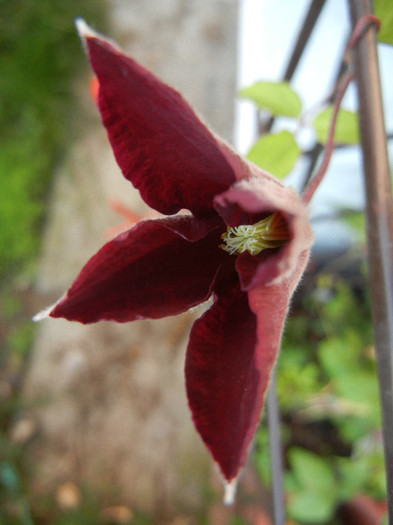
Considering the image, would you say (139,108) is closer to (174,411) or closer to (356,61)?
(356,61)

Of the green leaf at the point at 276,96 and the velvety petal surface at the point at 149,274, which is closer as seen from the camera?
the velvety petal surface at the point at 149,274

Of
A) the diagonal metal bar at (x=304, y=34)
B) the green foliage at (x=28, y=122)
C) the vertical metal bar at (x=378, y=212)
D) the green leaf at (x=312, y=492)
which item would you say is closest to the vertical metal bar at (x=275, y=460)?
the vertical metal bar at (x=378, y=212)

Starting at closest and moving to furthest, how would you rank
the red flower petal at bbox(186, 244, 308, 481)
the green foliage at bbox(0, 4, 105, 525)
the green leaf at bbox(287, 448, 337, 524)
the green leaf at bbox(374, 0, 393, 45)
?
the red flower petal at bbox(186, 244, 308, 481), the green leaf at bbox(374, 0, 393, 45), the green leaf at bbox(287, 448, 337, 524), the green foliage at bbox(0, 4, 105, 525)

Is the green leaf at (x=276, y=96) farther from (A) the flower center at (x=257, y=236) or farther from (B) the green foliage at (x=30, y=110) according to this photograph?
(B) the green foliage at (x=30, y=110)

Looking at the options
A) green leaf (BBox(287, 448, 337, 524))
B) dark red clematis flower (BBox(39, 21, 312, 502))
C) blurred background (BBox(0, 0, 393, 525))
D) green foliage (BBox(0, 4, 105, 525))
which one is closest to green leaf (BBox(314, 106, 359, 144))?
dark red clematis flower (BBox(39, 21, 312, 502))

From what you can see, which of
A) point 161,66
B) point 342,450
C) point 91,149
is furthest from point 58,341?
point 161,66

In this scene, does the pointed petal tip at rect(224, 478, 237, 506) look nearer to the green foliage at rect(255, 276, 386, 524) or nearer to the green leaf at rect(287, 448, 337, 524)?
the green foliage at rect(255, 276, 386, 524)
